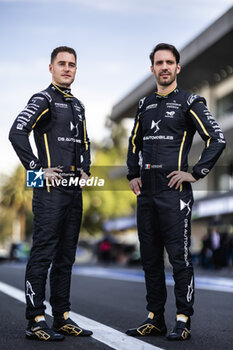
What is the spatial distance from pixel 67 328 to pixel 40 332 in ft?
1.21

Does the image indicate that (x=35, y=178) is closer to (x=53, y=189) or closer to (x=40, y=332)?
(x=53, y=189)

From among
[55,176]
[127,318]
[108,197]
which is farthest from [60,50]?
[108,197]

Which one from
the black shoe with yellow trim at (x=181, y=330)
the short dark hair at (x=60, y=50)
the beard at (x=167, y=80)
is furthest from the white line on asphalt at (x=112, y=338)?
the short dark hair at (x=60, y=50)

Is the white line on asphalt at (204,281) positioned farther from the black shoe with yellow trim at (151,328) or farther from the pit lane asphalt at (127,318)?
the black shoe with yellow trim at (151,328)

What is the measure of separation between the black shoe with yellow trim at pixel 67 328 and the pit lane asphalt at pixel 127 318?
0.14 metres

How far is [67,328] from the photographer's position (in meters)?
4.81

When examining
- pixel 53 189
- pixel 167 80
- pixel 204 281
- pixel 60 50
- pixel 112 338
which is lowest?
pixel 204 281

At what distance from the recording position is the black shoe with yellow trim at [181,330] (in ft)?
15.0

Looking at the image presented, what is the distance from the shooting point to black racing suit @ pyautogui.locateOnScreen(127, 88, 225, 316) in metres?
4.79

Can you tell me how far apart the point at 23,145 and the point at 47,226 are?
0.62 m

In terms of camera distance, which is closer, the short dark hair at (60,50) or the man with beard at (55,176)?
the man with beard at (55,176)

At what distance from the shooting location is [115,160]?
217ft

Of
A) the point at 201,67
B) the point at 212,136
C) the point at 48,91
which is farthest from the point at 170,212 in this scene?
the point at 201,67

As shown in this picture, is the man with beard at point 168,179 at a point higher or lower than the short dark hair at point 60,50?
lower
